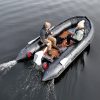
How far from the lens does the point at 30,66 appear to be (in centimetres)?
1145

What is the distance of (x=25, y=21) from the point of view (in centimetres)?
1700

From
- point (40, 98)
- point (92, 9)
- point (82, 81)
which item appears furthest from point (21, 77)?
point (92, 9)

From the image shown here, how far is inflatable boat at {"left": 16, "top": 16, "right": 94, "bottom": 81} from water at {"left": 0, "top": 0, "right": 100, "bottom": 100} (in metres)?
0.47

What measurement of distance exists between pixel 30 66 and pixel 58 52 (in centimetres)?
176

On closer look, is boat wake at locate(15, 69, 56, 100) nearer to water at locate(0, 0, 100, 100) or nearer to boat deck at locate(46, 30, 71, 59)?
water at locate(0, 0, 100, 100)

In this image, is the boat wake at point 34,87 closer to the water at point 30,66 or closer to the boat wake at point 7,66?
the water at point 30,66

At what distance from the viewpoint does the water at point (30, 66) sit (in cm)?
988

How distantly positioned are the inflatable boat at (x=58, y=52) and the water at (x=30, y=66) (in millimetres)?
475

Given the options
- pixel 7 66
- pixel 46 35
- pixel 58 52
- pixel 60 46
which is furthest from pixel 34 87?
pixel 60 46

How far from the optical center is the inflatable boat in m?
10.6

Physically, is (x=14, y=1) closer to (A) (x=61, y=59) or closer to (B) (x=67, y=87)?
(A) (x=61, y=59)

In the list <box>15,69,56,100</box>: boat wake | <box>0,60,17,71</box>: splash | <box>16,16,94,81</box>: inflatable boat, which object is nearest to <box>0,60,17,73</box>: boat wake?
<box>0,60,17,71</box>: splash

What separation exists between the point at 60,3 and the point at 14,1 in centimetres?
441

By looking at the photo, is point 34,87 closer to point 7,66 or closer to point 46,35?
point 7,66
